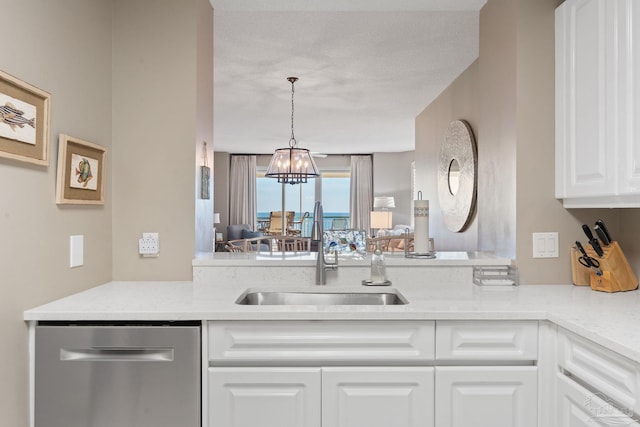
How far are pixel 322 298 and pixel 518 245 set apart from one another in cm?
95

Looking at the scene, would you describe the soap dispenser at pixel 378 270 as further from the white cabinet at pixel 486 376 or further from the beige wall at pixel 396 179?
the beige wall at pixel 396 179

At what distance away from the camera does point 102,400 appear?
5.18 feet

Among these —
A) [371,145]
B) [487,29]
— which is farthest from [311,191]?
[487,29]

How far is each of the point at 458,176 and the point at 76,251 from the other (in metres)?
3.27

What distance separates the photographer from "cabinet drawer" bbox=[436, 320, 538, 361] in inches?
64.0

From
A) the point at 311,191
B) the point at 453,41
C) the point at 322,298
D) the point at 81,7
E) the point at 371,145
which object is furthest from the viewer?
the point at 311,191

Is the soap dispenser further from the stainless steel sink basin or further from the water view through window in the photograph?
the water view through window

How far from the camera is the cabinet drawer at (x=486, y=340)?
1626 mm

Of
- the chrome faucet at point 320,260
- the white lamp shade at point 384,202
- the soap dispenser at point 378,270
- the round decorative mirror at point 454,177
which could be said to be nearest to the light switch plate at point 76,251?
the chrome faucet at point 320,260

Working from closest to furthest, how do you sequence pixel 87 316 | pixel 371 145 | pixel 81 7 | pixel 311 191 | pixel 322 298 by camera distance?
pixel 87 316
pixel 81 7
pixel 322 298
pixel 371 145
pixel 311 191

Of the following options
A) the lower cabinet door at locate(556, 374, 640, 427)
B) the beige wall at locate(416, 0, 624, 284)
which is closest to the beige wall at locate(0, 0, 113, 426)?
the lower cabinet door at locate(556, 374, 640, 427)

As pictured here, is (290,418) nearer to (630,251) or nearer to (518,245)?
(518,245)

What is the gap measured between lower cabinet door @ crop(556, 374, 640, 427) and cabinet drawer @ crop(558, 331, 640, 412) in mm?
30

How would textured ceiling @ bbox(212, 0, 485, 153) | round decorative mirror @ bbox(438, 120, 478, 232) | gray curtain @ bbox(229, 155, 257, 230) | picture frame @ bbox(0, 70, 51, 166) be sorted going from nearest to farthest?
picture frame @ bbox(0, 70, 51, 166)
textured ceiling @ bbox(212, 0, 485, 153)
round decorative mirror @ bbox(438, 120, 478, 232)
gray curtain @ bbox(229, 155, 257, 230)
